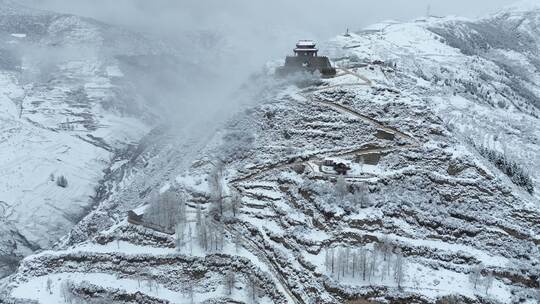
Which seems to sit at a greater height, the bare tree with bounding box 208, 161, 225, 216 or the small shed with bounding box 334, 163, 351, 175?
the small shed with bounding box 334, 163, 351, 175

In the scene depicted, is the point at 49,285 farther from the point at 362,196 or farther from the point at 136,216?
the point at 362,196

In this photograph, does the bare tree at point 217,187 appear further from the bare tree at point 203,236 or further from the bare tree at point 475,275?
the bare tree at point 475,275

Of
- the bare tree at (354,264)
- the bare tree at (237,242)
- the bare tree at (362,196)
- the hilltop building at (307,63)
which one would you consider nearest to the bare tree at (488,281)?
the bare tree at (354,264)

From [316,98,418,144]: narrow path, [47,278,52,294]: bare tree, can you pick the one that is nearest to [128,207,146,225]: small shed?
[47,278,52,294]: bare tree

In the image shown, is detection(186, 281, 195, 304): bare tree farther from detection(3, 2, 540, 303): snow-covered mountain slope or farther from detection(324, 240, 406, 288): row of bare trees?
detection(324, 240, 406, 288): row of bare trees

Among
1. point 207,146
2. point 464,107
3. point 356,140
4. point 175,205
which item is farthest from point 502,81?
point 175,205

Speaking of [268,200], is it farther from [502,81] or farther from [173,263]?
[502,81]

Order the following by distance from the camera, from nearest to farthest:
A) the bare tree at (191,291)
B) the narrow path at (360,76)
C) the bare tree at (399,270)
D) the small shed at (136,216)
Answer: the bare tree at (399,270)
the bare tree at (191,291)
the small shed at (136,216)
the narrow path at (360,76)
